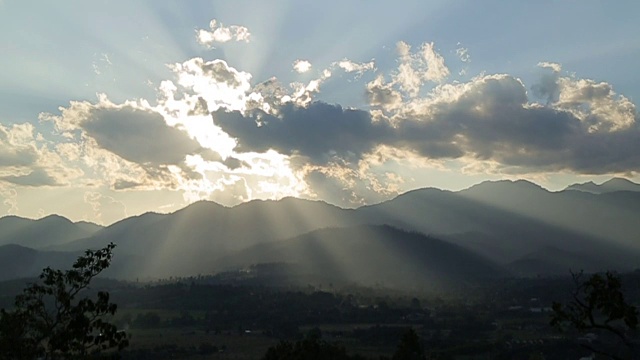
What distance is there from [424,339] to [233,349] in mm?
61575

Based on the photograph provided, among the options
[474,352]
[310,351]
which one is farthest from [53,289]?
[474,352]

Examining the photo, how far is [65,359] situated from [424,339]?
168 meters

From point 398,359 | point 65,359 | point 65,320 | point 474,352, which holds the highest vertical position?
point 65,320

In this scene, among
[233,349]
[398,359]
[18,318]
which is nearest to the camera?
[18,318]

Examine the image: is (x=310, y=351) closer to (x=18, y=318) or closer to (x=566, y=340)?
(x=18, y=318)

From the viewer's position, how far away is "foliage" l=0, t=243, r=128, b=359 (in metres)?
28.0

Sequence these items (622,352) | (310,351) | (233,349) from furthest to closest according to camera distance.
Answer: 1. (233,349)
2. (622,352)
3. (310,351)

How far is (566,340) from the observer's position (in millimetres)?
161750

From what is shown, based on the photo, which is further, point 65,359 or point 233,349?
point 233,349

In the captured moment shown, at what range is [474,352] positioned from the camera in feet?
536

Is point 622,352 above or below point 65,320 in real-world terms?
below

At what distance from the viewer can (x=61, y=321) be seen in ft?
94.5

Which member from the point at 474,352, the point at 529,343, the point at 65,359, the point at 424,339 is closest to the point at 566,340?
the point at 529,343

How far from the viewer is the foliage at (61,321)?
91.8ft
